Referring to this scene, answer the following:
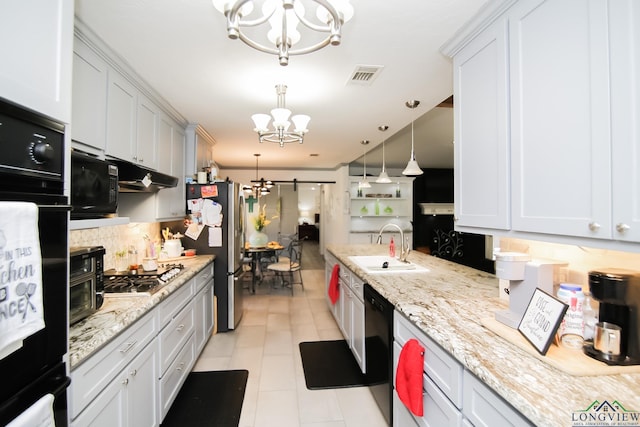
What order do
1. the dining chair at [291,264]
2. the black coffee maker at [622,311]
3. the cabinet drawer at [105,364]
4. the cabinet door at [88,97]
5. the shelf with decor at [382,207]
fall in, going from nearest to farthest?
the black coffee maker at [622,311] → the cabinet drawer at [105,364] → the cabinet door at [88,97] → the dining chair at [291,264] → the shelf with decor at [382,207]

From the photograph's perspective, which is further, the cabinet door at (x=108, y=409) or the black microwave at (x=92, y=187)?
the black microwave at (x=92, y=187)

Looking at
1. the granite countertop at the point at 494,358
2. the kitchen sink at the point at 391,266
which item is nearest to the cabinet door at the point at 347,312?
the kitchen sink at the point at 391,266

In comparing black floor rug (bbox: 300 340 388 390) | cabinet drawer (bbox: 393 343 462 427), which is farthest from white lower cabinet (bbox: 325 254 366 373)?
cabinet drawer (bbox: 393 343 462 427)

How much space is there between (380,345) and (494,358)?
1.05 metres

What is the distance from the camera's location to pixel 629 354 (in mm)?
973

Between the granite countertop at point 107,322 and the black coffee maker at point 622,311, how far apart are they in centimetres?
188

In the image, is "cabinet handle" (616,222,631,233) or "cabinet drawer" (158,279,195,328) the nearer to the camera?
"cabinet handle" (616,222,631,233)

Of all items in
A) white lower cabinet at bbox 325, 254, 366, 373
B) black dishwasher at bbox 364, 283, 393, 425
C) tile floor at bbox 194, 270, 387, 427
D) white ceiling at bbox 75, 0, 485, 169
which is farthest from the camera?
white lower cabinet at bbox 325, 254, 366, 373

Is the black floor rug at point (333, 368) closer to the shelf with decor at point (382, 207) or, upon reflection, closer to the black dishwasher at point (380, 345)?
the black dishwasher at point (380, 345)

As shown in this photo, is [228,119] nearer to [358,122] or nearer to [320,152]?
[358,122]

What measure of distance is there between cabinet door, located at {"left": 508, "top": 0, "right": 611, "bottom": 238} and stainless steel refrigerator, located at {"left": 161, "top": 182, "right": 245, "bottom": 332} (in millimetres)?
2834

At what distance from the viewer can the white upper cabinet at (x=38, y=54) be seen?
31.4 inches

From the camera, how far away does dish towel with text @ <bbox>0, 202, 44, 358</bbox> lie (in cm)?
70

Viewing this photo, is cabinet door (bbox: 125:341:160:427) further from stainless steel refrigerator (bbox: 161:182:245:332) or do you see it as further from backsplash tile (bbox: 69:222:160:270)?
stainless steel refrigerator (bbox: 161:182:245:332)
